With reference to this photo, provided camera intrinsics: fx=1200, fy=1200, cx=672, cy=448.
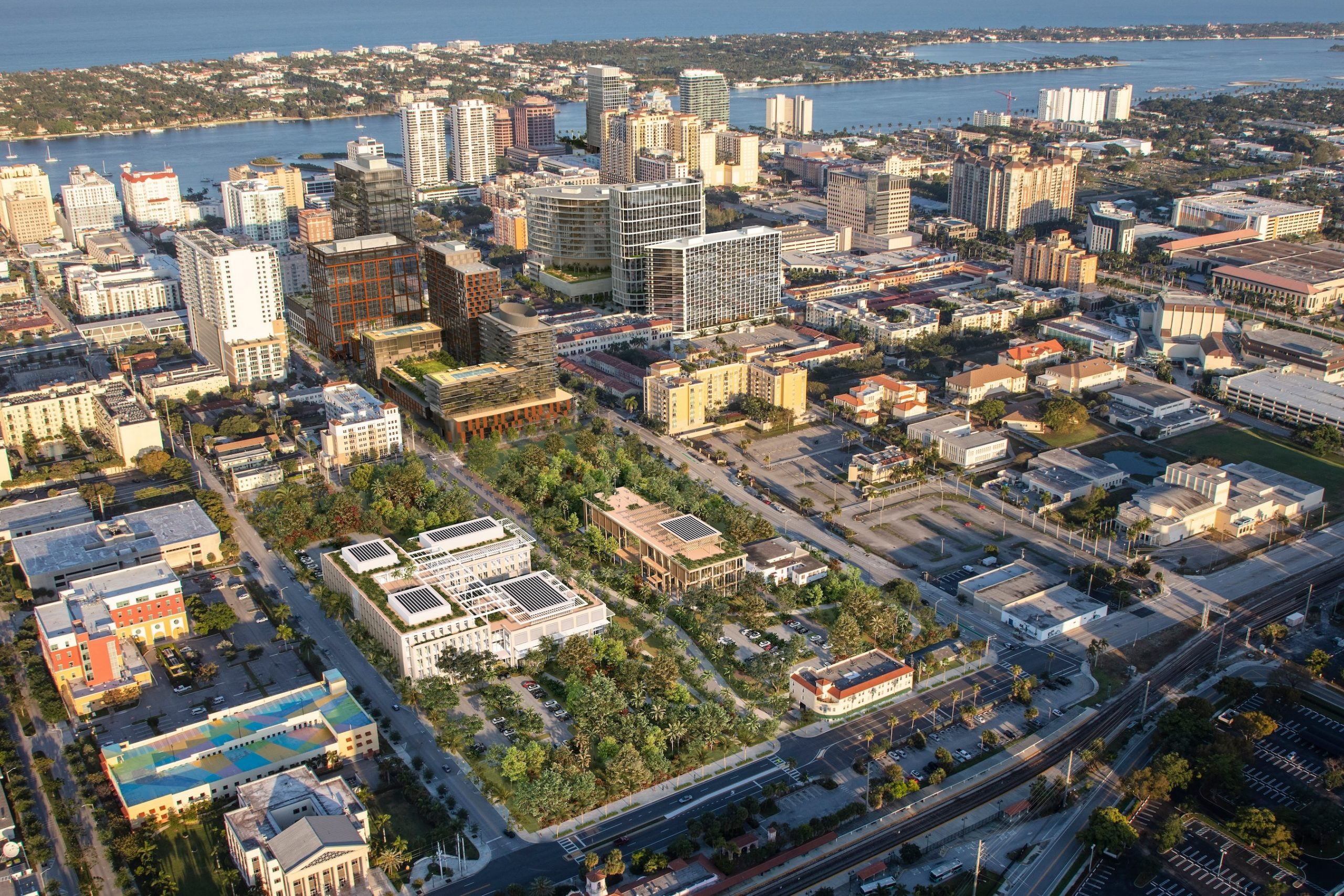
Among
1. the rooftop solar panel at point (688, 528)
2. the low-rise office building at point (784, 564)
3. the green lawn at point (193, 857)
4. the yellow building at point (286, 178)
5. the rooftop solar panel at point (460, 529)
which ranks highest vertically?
the yellow building at point (286, 178)

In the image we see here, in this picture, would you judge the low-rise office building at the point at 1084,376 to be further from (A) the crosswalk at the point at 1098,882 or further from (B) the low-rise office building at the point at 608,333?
(A) the crosswalk at the point at 1098,882

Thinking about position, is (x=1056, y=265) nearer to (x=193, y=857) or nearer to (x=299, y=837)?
(x=299, y=837)

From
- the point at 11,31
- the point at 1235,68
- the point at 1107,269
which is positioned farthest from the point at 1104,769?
the point at 11,31

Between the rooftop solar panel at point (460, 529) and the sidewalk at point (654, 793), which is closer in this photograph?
the sidewalk at point (654, 793)

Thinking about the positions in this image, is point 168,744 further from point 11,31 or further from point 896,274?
point 11,31

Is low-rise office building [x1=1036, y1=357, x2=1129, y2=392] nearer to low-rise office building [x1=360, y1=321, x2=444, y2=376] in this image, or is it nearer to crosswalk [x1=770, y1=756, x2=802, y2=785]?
low-rise office building [x1=360, y1=321, x2=444, y2=376]

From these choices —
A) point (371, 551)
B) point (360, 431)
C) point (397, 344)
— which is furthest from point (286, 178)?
point (371, 551)

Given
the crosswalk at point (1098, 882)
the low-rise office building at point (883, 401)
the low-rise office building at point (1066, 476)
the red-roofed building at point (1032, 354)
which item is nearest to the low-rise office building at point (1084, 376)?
the red-roofed building at point (1032, 354)
